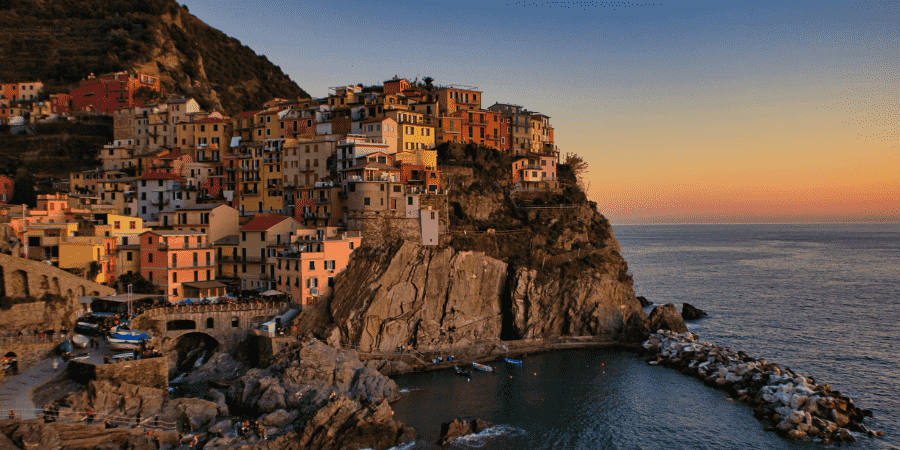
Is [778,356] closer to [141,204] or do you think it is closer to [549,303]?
[549,303]

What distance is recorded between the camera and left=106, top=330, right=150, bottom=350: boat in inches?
1800

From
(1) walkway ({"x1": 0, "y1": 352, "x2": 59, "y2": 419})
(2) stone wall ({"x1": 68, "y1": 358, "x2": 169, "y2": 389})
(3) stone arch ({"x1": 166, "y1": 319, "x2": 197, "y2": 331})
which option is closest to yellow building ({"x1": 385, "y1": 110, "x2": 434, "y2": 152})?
(3) stone arch ({"x1": 166, "y1": 319, "x2": 197, "y2": 331})

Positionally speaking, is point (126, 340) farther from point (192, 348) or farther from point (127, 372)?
point (192, 348)

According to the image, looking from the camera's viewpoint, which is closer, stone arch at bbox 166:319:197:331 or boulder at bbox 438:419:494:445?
boulder at bbox 438:419:494:445

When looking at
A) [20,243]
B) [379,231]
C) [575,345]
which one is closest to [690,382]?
[575,345]

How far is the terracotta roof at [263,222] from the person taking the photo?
64438mm

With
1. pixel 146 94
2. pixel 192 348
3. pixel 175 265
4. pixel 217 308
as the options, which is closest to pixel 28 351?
pixel 192 348

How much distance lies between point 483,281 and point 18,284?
3847 cm

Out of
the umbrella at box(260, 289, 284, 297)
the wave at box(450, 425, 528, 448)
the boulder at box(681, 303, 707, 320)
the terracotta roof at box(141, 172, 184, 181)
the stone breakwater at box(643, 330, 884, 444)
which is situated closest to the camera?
the wave at box(450, 425, 528, 448)

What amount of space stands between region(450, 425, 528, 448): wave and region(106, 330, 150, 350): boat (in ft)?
74.4

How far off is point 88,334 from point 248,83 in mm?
88651

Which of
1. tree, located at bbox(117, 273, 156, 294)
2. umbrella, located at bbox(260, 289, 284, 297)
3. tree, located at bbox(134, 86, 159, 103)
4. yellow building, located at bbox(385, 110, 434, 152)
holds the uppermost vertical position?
tree, located at bbox(134, 86, 159, 103)

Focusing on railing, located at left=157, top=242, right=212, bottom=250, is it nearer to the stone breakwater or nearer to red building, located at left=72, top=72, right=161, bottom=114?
the stone breakwater

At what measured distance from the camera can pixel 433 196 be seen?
69.9 meters
